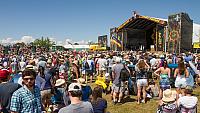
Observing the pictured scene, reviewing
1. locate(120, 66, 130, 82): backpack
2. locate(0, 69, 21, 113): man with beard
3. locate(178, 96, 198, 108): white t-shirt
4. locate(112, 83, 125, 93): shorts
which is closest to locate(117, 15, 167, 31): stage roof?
locate(112, 83, 125, 93): shorts

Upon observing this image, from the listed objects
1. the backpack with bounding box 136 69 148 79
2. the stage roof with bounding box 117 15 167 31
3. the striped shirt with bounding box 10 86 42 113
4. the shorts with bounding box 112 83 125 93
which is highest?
the stage roof with bounding box 117 15 167 31

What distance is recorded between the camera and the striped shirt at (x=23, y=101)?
4059 mm

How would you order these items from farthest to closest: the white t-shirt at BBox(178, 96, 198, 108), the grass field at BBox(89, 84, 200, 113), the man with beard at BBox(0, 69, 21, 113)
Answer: the grass field at BBox(89, 84, 200, 113) → the white t-shirt at BBox(178, 96, 198, 108) → the man with beard at BBox(0, 69, 21, 113)

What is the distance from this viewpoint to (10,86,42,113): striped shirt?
160 inches

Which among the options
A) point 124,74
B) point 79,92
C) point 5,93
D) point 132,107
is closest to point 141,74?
point 124,74

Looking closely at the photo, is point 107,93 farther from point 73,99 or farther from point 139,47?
point 139,47

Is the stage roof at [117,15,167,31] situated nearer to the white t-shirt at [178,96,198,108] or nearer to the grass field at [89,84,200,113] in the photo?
the grass field at [89,84,200,113]

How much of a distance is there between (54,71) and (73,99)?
19.3ft

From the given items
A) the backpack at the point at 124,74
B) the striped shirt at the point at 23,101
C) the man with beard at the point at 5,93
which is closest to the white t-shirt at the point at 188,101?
the striped shirt at the point at 23,101

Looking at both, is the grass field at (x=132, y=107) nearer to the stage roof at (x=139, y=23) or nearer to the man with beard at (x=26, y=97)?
the man with beard at (x=26, y=97)

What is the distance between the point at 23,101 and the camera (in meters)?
4.09

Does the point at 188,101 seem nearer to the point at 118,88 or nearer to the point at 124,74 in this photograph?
the point at 124,74

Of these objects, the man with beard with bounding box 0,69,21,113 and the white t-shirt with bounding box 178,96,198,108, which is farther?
the white t-shirt with bounding box 178,96,198,108

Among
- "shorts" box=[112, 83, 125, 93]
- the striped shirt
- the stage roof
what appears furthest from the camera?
the stage roof
